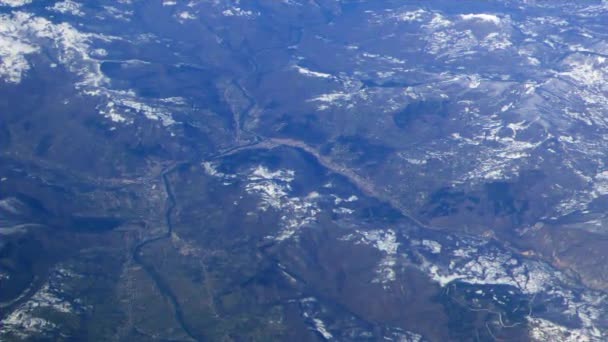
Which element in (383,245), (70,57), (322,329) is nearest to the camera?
(322,329)

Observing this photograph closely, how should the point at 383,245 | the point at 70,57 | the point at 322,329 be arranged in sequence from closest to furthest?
the point at 322,329
the point at 383,245
the point at 70,57

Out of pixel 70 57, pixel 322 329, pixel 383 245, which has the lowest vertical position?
pixel 70 57

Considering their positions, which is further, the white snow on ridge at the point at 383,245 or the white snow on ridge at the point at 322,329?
the white snow on ridge at the point at 383,245

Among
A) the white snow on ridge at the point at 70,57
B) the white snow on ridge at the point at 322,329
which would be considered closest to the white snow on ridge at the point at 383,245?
the white snow on ridge at the point at 322,329

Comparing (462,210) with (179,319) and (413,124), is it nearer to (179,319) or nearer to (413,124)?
(413,124)

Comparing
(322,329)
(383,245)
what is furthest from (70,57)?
(322,329)

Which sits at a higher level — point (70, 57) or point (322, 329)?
point (322, 329)

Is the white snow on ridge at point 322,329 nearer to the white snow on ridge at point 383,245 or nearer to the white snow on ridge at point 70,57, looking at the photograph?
the white snow on ridge at point 383,245

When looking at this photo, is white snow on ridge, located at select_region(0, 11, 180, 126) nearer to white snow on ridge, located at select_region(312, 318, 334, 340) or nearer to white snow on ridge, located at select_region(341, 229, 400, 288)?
white snow on ridge, located at select_region(341, 229, 400, 288)

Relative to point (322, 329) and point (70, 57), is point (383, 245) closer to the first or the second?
point (322, 329)

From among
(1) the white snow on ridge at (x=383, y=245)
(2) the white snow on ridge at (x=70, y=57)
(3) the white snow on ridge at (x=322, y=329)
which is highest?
(3) the white snow on ridge at (x=322, y=329)

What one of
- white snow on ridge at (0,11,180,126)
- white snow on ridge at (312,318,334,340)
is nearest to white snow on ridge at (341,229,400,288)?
white snow on ridge at (312,318,334,340)
